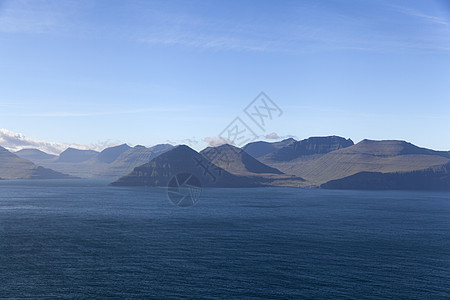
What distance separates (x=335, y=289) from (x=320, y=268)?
1488cm

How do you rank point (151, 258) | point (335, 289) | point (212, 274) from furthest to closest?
point (151, 258) → point (212, 274) → point (335, 289)

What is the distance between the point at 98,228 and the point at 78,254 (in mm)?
47024

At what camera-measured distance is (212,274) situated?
93.3m

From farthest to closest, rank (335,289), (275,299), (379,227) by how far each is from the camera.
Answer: (379,227) → (335,289) → (275,299)

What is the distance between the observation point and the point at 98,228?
157 m

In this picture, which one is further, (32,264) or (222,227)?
(222,227)

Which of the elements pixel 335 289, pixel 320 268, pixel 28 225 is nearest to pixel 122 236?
pixel 28 225

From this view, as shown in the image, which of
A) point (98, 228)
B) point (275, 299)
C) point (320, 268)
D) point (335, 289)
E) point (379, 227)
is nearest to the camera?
point (275, 299)

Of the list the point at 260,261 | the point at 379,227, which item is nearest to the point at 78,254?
the point at 260,261

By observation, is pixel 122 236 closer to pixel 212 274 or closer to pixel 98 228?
pixel 98 228

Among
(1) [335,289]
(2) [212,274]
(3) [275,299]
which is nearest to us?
(3) [275,299]

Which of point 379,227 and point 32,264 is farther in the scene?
point 379,227

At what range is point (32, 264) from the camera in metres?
100

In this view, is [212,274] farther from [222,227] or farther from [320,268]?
[222,227]
